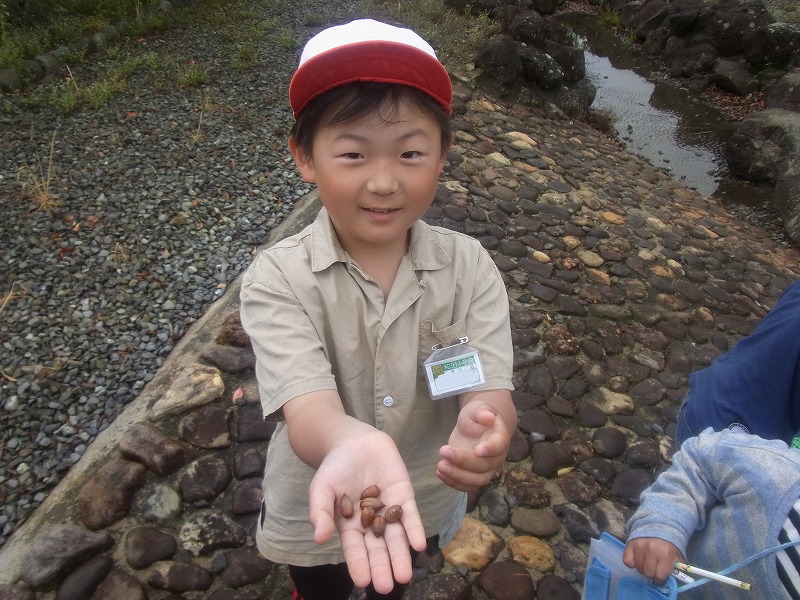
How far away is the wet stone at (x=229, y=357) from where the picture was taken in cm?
277

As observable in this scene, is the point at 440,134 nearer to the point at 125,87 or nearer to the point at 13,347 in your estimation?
the point at 13,347

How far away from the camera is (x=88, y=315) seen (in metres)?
2.96

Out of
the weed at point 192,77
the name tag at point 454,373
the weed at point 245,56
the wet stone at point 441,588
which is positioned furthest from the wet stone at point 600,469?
the weed at point 245,56

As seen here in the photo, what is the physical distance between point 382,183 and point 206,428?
66.1 inches

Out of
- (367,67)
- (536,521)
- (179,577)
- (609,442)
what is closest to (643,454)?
(609,442)

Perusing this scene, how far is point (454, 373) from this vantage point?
1.35 metres

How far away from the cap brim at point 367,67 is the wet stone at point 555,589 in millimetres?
1817

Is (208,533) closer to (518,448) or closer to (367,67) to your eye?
(518,448)

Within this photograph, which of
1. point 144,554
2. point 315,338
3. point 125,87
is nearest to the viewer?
point 315,338

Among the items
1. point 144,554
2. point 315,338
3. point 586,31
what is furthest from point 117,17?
point 586,31

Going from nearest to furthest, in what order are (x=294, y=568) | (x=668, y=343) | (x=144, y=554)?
(x=294, y=568) → (x=144, y=554) → (x=668, y=343)

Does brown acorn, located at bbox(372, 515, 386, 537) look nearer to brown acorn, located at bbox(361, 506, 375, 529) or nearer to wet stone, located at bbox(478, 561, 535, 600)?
brown acorn, located at bbox(361, 506, 375, 529)

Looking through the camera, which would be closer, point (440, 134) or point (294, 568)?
point (440, 134)

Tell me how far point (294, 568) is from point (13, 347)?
192cm
